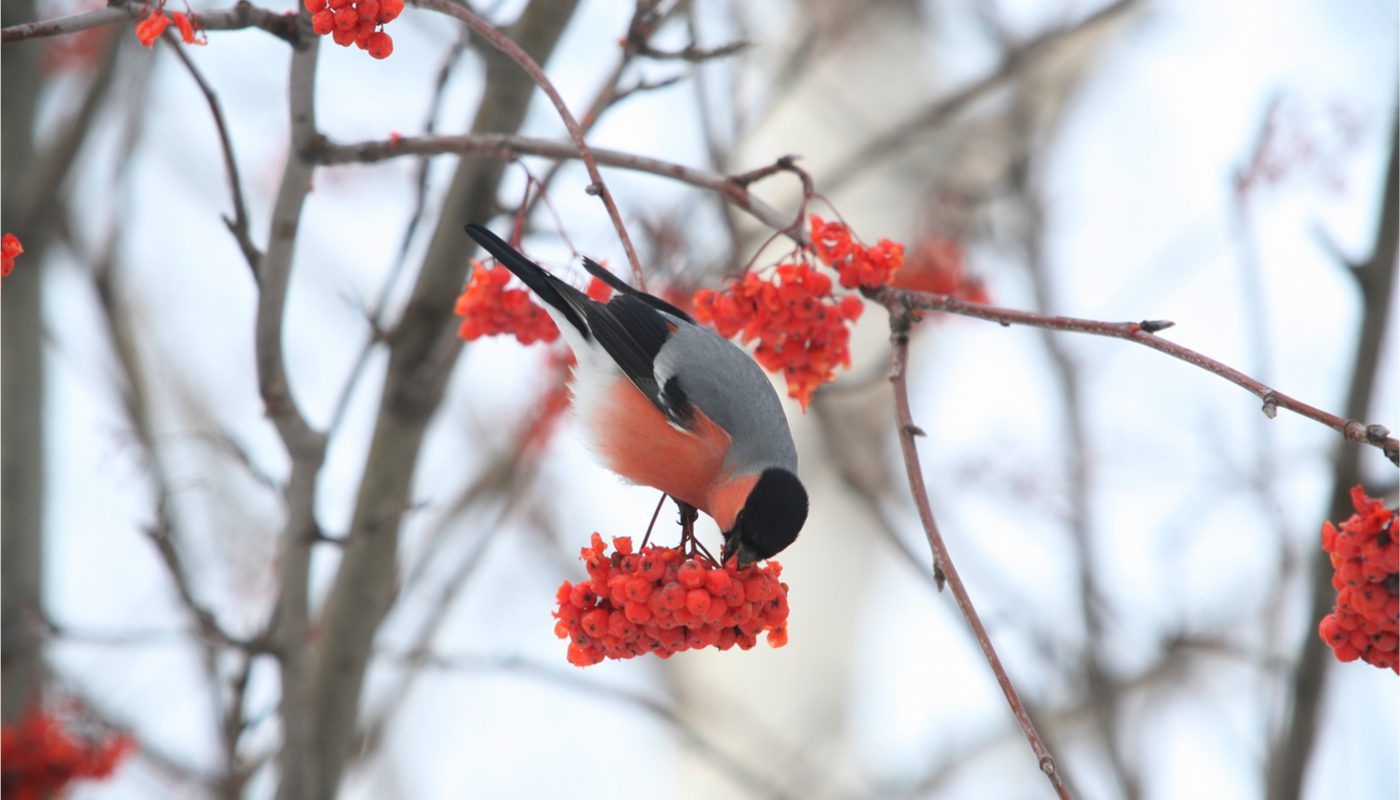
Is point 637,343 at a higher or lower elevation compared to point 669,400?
higher

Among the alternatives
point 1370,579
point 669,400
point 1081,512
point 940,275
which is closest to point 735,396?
point 669,400

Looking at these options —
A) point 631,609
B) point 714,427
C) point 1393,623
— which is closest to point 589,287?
point 714,427

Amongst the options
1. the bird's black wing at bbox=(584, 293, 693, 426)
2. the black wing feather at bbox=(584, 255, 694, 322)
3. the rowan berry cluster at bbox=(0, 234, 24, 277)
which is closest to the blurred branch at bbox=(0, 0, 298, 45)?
the rowan berry cluster at bbox=(0, 234, 24, 277)

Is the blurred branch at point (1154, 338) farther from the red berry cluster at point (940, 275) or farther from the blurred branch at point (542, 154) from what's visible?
the red berry cluster at point (940, 275)

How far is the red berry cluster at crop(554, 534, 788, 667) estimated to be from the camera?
179cm

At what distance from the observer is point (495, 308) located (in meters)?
2.28

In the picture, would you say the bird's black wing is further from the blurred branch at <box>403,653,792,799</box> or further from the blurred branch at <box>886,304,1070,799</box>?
the blurred branch at <box>403,653,792,799</box>

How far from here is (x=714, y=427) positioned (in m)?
2.56

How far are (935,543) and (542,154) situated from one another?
3.30 ft

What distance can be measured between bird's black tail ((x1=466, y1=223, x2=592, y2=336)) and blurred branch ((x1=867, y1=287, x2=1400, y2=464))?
66 centimetres

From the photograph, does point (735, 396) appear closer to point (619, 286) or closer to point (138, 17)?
point (619, 286)

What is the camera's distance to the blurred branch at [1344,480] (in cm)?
276

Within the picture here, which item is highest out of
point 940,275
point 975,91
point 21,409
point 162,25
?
point 975,91

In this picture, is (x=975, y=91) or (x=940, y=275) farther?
(x=975, y=91)
